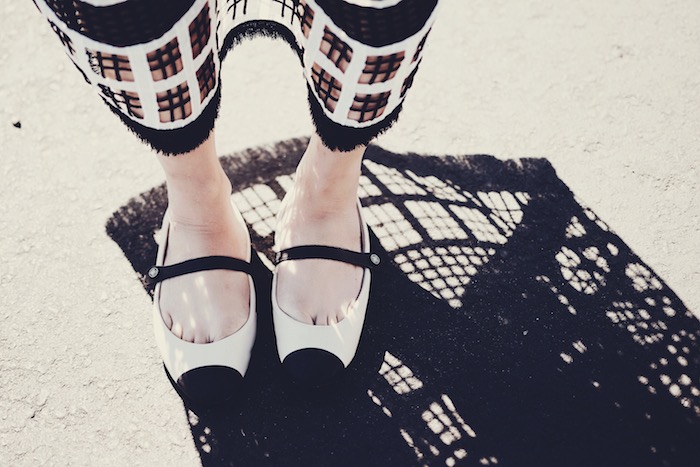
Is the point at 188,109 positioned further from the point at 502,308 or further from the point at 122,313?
the point at 502,308

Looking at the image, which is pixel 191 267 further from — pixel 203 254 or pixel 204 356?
pixel 204 356

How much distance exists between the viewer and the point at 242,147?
1606mm

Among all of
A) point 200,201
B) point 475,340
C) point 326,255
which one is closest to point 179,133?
point 200,201

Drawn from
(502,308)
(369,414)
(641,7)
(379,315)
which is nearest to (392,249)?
(379,315)

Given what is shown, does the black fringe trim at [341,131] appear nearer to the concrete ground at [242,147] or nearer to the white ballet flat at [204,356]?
the white ballet flat at [204,356]

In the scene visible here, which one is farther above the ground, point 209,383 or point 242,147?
point 242,147

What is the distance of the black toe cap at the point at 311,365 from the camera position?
1156mm

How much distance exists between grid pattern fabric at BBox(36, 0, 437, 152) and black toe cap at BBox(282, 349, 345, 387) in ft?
1.70

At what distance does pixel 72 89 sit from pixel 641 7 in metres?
2.15

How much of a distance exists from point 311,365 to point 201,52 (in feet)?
2.27

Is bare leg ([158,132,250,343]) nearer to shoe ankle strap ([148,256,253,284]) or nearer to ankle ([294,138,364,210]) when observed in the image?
shoe ankle strap ([148,256,253,284])

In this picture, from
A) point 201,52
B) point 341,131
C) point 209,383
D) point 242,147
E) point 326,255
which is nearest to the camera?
point 201,52

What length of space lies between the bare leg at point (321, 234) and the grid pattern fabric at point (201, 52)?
21 cm

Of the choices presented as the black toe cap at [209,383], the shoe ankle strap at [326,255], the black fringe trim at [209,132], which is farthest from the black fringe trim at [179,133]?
the black toe cap at [209,383]
